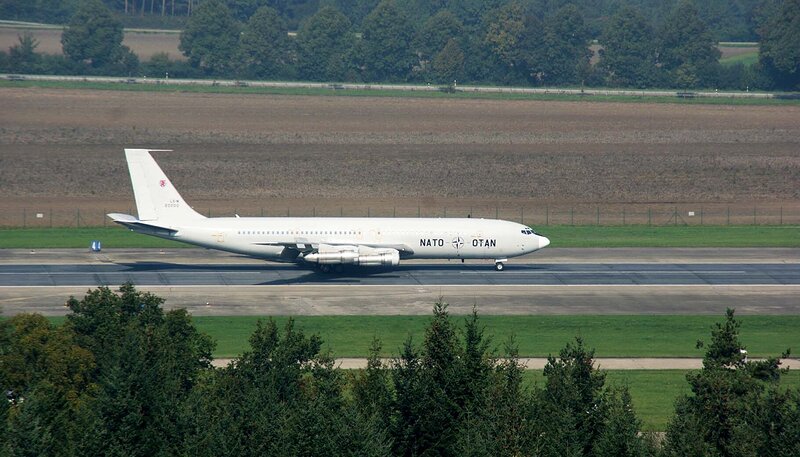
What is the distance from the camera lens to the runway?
226ft

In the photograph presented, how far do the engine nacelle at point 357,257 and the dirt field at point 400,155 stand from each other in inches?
1102

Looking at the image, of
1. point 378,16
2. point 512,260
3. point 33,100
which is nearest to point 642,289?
point 512,260

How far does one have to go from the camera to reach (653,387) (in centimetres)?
5206

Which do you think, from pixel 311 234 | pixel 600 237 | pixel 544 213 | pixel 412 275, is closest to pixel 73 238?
pixel 311 234

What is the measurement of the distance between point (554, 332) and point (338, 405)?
86.6ft

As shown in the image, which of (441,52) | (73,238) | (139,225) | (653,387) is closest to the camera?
(653,387)

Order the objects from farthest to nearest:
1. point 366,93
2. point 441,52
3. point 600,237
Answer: point 441,52, point 366,93, point 600,237

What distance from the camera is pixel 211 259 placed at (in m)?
85.2

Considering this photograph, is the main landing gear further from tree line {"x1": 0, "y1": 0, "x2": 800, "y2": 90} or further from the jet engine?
tree line {"x1": 0, "y1": 0, "x2": 800, "y2": 90}

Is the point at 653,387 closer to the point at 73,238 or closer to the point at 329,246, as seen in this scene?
the point at 329,246

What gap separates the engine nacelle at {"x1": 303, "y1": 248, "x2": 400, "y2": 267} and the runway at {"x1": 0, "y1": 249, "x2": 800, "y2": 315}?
1.34 meters

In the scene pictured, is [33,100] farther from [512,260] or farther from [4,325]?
[4,325]

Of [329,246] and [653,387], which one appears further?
[329,246]

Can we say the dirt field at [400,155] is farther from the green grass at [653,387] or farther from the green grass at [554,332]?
the green grass at [653,387]
